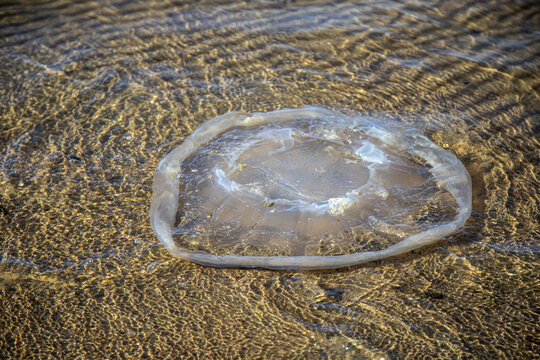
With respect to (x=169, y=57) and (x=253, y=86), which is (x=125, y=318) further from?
(x=169, y=57)

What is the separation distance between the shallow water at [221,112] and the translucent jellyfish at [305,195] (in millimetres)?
99

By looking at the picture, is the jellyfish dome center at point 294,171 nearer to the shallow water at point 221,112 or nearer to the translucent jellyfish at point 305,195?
the translucent jellyfish at point 305,195

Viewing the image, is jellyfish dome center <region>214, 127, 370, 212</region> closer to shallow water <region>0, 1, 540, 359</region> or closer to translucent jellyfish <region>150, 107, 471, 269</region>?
translucent jellyfish <region>150, 107, 471, 269</region>

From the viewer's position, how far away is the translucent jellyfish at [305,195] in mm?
2559

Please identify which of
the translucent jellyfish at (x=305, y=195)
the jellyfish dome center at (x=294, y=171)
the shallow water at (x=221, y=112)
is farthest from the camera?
the jellyfish dome center at (x=294, y=171)

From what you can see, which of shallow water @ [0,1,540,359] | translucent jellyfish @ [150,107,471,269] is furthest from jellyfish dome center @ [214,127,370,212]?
shallow water @ [0,1,540,359]

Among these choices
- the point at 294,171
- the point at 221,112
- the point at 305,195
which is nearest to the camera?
the point at 305,195

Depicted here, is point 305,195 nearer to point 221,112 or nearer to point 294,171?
point 294,171

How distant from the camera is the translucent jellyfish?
2.56 meters

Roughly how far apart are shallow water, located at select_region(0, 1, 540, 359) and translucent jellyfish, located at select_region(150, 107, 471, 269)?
0.10 metres

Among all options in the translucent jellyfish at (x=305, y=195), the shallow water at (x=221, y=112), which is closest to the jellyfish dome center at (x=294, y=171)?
the translucent jellyfish at (x=305, y=195)

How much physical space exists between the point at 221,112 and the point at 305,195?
1.20m

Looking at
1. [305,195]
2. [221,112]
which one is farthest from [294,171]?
[221,112]

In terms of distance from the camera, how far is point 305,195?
2752 millimetres
